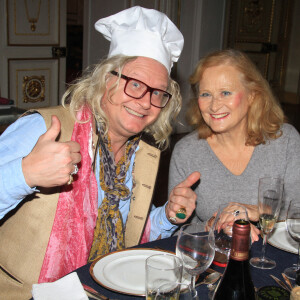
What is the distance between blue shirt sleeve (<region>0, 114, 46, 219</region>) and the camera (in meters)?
1.32

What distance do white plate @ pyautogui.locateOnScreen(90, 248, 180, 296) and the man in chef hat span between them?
0.97ft

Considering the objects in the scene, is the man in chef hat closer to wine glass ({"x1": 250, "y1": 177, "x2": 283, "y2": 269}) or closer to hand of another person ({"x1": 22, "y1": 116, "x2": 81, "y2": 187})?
hand of another person ({"x1": 22, "y1": 116, "x2": 81, "y2": 187})

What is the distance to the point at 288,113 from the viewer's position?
8.45 meters

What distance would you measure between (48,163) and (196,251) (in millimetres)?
527

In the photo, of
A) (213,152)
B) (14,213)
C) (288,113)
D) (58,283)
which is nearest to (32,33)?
(213,152)

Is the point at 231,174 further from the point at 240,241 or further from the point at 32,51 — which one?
the point at 32,51

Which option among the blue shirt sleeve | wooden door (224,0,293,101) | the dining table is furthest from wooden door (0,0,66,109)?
the dining table

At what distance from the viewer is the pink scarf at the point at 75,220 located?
158 centimetres

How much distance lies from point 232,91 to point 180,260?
124 cm

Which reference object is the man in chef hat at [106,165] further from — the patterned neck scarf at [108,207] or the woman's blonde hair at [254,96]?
the woman's blonde hair at [254,96]

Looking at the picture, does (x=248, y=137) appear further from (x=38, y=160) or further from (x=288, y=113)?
(x=288, y=113)

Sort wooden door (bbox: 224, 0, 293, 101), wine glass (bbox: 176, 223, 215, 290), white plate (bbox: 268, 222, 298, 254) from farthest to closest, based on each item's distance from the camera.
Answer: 1. wooden door (bbox: 224, 0, 293, 101)
2. white plate (bbox: 268, 222, 298, 254)
3. wine glass (bbox: 176, 223, 215, 290)

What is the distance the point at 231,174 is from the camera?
217cm

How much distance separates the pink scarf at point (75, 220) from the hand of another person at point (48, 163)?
28 cm
